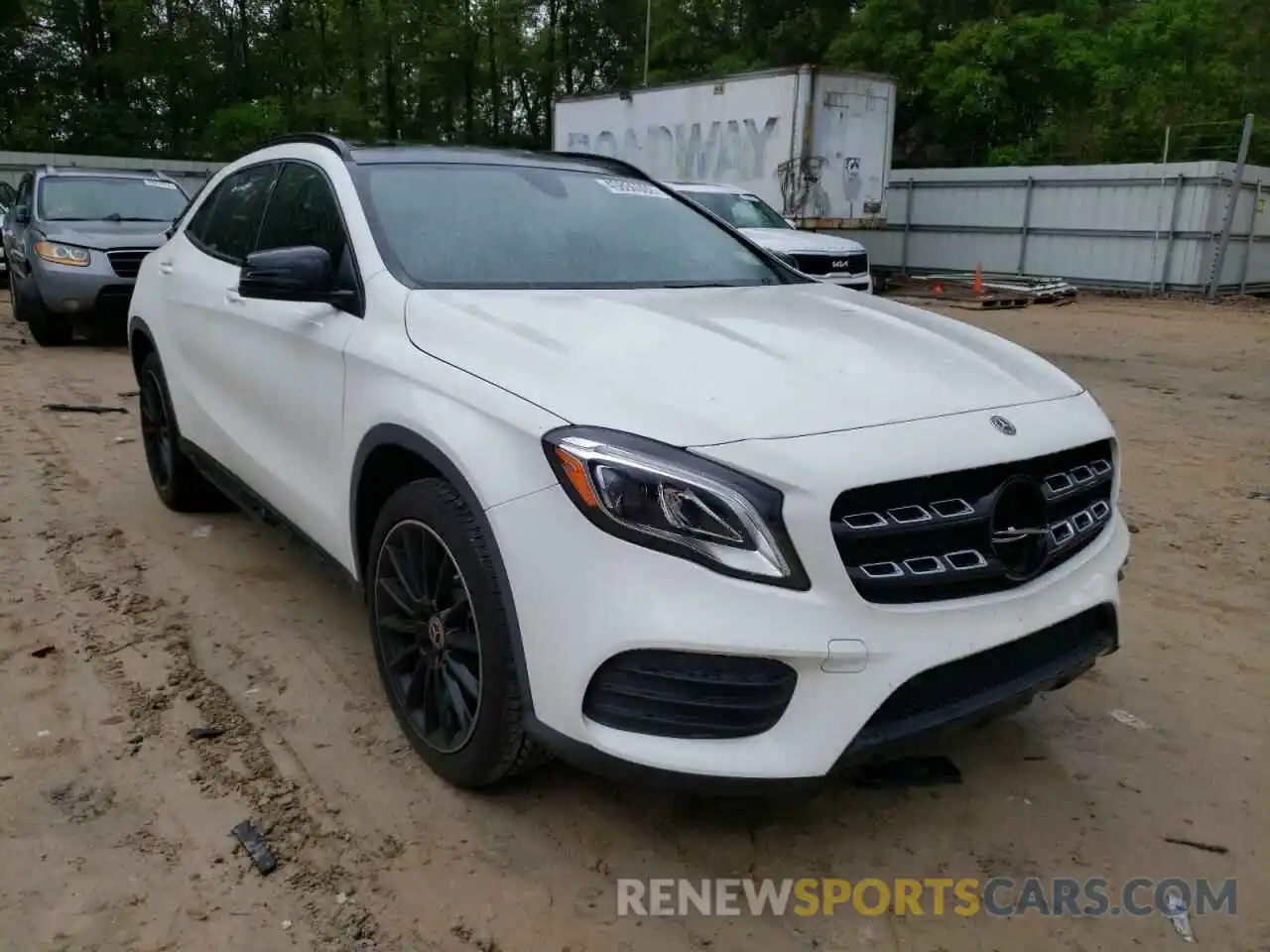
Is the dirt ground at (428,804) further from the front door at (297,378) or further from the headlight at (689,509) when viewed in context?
the headlight at (689,509)

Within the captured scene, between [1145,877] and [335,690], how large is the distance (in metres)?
2.34

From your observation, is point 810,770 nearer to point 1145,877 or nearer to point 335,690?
point 1145,877

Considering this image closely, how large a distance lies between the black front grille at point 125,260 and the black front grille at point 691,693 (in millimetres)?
9425

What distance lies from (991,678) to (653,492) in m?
0.92

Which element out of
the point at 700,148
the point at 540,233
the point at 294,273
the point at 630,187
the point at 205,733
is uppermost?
the point at 700,148

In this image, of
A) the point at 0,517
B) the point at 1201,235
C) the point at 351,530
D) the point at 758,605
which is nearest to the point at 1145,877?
the point at 758,605

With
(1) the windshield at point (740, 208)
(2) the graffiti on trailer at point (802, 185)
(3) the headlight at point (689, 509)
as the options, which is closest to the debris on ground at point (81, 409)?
(3) the headlight at point (689, 509)

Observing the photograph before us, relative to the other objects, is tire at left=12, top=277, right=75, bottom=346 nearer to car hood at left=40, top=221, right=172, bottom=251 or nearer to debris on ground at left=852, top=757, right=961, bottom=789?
car hood at left=40, top=221, right=172, bottom=251

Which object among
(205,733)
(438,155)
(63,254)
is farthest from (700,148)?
(205,733)

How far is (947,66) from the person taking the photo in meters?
27.6

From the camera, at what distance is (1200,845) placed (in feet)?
8.94

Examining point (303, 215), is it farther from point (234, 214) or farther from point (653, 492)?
point (653, 492)

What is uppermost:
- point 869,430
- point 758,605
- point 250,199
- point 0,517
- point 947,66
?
point 947,66

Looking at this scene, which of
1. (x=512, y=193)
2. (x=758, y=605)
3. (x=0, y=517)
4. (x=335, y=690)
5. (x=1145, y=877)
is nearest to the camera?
(x=758, y=605)
